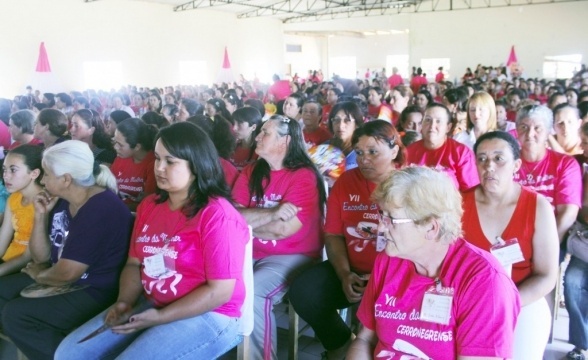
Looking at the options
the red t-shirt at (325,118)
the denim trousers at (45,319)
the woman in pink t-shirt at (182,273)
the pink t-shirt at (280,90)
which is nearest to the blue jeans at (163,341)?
the woman in pink t-shirt at (182,273)

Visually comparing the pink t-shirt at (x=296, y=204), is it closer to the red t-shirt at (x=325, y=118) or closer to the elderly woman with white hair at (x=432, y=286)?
the elderly woman with white hair at (x=432, y=286)

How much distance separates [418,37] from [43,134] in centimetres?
1716

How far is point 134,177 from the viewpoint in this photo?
347 cm

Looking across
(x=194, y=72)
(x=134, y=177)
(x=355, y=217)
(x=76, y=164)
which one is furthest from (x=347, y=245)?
(x=194, y=72)

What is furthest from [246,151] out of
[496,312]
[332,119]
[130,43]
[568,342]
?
[130,43]

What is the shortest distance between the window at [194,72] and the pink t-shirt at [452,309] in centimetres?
1645

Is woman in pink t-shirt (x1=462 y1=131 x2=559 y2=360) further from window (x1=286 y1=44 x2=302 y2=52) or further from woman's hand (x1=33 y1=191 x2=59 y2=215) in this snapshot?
window (x1=286 y1=44 x2=302 y2=52)

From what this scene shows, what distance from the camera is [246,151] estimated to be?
159 inches

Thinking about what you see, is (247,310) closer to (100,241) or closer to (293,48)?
(100,241)

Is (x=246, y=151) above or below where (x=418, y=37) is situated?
below

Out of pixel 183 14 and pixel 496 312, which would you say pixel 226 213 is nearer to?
pixel 496 312

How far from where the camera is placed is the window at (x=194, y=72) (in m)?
17.1

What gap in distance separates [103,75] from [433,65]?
39.0ft

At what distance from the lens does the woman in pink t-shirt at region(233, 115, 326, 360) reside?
2.37 meters
